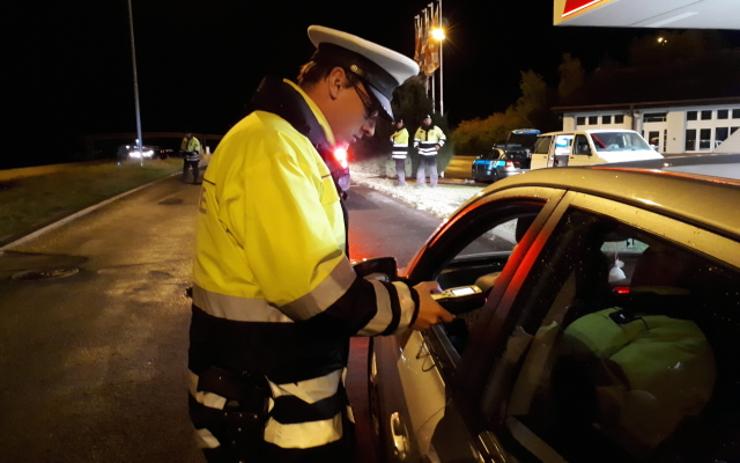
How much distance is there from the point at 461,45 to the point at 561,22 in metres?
65.7

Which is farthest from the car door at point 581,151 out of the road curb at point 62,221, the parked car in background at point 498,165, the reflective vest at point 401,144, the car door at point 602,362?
the car door at point 602,362

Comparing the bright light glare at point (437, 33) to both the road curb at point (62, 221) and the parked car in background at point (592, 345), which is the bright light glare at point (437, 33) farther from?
the parked car in background at point (592, 345)

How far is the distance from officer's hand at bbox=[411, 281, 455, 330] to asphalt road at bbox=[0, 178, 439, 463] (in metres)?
2.36

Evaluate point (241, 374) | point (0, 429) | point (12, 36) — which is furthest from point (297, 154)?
point (12, 36)

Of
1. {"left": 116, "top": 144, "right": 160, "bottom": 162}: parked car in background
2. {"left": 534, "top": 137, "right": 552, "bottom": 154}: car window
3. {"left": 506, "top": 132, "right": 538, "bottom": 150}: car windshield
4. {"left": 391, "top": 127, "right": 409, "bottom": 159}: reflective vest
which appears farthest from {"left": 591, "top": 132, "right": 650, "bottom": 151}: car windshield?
{"left": 116, "top": 144, "right": 160, "bottom": 162}: parked car in background

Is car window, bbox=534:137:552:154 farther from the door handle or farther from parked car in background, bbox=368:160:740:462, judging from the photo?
the door handle

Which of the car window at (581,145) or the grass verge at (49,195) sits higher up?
the car window at (581,145)

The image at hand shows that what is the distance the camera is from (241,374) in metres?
1.73

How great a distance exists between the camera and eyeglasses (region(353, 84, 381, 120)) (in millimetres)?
1944

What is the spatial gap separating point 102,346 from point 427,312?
4496 mm

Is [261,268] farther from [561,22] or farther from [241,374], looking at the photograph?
[561,22]

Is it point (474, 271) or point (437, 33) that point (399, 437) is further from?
point (437, 33)

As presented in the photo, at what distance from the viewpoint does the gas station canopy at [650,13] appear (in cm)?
621

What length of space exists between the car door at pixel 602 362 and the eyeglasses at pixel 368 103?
68cm
